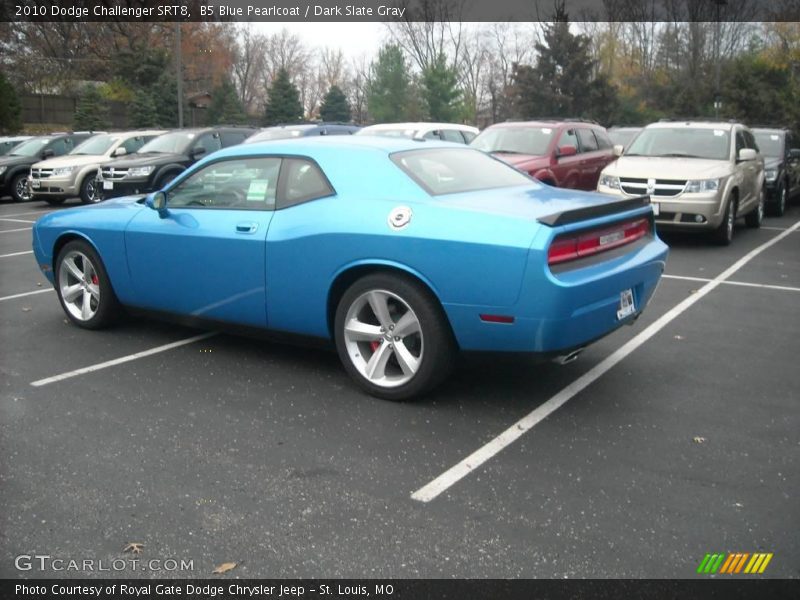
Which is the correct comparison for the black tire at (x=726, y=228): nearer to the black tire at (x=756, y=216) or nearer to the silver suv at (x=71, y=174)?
the black tire at (x=756, y=216)

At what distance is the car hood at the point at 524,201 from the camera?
15.2 feet

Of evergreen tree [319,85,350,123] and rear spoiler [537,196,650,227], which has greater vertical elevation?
evergreen tree [319,85,350,123]

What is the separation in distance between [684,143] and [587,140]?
87.4 inches

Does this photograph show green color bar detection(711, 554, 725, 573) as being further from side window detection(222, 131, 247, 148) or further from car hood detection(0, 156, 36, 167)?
car hood detection(0, 156, 36, 167)

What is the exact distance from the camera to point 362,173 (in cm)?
518

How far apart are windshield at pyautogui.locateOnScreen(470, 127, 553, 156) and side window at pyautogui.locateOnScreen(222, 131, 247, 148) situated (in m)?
6.16

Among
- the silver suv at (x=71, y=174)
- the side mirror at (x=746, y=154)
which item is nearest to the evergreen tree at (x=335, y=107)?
the silver suv at (x=71, y=174)

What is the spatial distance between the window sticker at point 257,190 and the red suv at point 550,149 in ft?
23.5

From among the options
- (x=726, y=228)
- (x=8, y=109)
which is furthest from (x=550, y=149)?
(x=8, y=109)

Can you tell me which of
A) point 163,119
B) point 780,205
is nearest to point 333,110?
point 163,119

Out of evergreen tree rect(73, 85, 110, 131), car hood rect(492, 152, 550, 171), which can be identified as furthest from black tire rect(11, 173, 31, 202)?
evergreen tree rect(73, 85, 110, 131)

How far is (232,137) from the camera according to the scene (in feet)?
57.3

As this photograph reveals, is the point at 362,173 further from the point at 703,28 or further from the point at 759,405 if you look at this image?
the point at 703,28

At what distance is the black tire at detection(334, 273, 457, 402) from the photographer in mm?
4668
